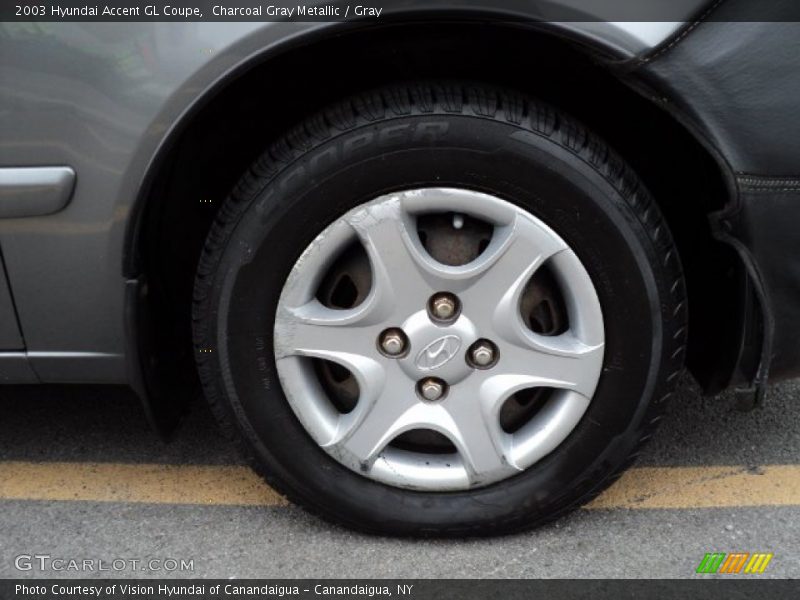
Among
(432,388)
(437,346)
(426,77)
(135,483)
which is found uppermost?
(426,77)

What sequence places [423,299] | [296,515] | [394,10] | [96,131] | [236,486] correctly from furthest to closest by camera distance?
[236,486]
[296,515]
[423,299]
[96,131]
[394,10]

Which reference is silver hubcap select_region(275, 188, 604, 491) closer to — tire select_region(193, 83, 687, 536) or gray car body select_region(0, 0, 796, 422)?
tire select_region(193, 83, 687, 536)

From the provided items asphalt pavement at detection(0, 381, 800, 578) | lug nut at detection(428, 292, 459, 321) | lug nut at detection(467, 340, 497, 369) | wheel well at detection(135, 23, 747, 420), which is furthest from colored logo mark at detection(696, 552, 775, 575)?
lug nut at detection(428, 292, 459, 321)

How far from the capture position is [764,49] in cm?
160

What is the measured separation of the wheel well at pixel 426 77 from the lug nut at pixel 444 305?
1.44ft

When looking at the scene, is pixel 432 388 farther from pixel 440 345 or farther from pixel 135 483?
pixel 135 483

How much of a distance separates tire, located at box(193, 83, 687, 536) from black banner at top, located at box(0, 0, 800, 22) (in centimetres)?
19

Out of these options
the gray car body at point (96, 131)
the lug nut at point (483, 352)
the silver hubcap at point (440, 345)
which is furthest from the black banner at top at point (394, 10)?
the lug nut at point (483, 352)

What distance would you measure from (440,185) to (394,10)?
34 centimetres

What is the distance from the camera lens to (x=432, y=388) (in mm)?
1898

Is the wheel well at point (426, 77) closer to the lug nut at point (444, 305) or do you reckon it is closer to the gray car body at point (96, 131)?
the gray car body at point (96, 131)

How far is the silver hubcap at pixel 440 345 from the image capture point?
1.80 metres
